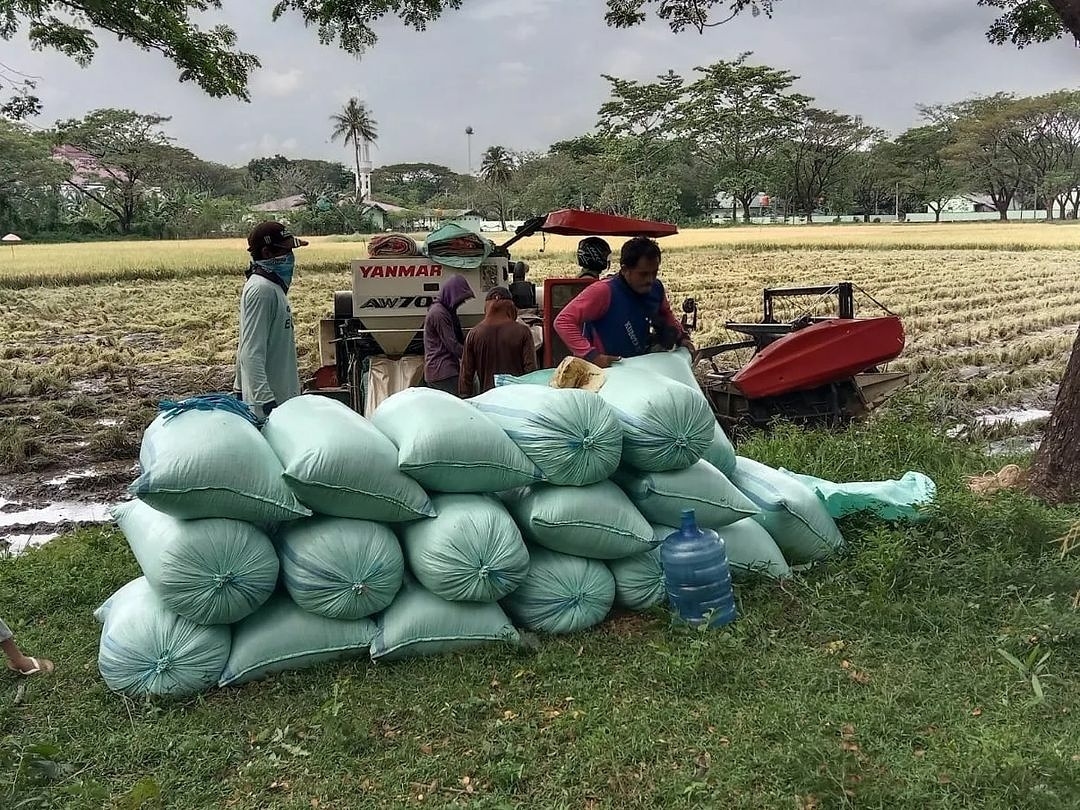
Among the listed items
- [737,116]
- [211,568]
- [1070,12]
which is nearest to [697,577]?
[211,568]

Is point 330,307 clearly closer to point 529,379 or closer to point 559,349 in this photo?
point 559,349

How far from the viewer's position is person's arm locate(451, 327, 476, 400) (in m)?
4.82

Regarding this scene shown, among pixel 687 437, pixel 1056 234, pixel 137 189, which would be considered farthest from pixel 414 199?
pixel 687 437

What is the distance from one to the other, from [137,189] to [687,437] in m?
37.9

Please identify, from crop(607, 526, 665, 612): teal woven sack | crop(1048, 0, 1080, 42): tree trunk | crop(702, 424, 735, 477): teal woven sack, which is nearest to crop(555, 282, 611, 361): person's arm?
crop(702, 424, 735, 477): teal woven sack

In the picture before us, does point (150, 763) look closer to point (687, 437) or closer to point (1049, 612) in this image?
point (687, 437)

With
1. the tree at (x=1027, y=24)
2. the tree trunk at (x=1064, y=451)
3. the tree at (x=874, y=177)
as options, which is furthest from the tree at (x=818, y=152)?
the tree trunk at (x=1064, y=451)

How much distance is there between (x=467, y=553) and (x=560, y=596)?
447 mm

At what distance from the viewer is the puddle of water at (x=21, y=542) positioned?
473cm

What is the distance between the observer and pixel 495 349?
4.77 m

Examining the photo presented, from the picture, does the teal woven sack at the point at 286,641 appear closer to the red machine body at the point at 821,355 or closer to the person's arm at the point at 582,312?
the person's arm at the point at 582,312

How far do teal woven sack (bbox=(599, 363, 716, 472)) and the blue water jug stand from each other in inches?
8.9

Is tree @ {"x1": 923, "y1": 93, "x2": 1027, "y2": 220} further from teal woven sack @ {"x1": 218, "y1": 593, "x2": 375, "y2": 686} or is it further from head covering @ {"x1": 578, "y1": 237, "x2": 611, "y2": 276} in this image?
teal woven sack @ {"x1": 218, "y1": 593, "x2": 375, "y2": 686}

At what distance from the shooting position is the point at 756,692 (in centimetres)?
266
